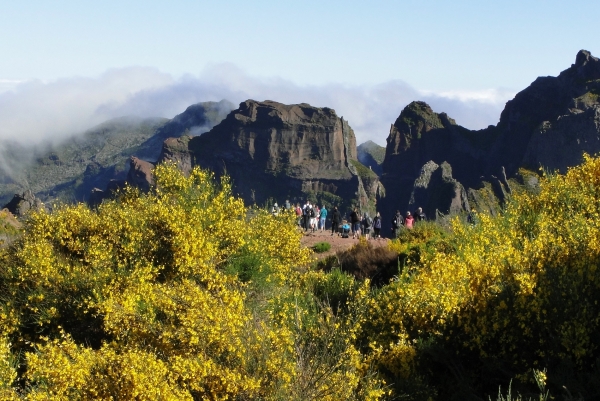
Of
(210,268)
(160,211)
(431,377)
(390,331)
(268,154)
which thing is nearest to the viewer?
(431,377)

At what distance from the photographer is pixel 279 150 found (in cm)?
18762

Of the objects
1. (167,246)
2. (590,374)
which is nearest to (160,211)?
(167,246)

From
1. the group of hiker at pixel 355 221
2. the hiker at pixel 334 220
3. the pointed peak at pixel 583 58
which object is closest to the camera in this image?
the group of hiker at pixel 355 221

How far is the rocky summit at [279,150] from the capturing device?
182m

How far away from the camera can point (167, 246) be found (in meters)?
13.3

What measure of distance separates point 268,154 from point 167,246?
174136 millimetres

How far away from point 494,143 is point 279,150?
55014 mm

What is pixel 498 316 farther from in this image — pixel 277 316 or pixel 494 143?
pixel 494 143

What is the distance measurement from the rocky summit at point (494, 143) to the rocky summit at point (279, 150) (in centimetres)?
1158

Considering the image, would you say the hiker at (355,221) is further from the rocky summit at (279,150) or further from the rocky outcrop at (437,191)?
the rocky summit at (279,150)

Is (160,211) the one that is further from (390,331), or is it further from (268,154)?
(268,154)

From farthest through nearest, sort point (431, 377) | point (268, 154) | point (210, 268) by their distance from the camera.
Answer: point (268, 154), point (210, 268), point (431, 377)

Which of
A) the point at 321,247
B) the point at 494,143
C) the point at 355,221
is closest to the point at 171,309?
the point at 321,247

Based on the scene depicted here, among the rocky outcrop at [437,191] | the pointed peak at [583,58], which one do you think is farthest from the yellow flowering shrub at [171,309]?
the pointed peak at [583,58]
